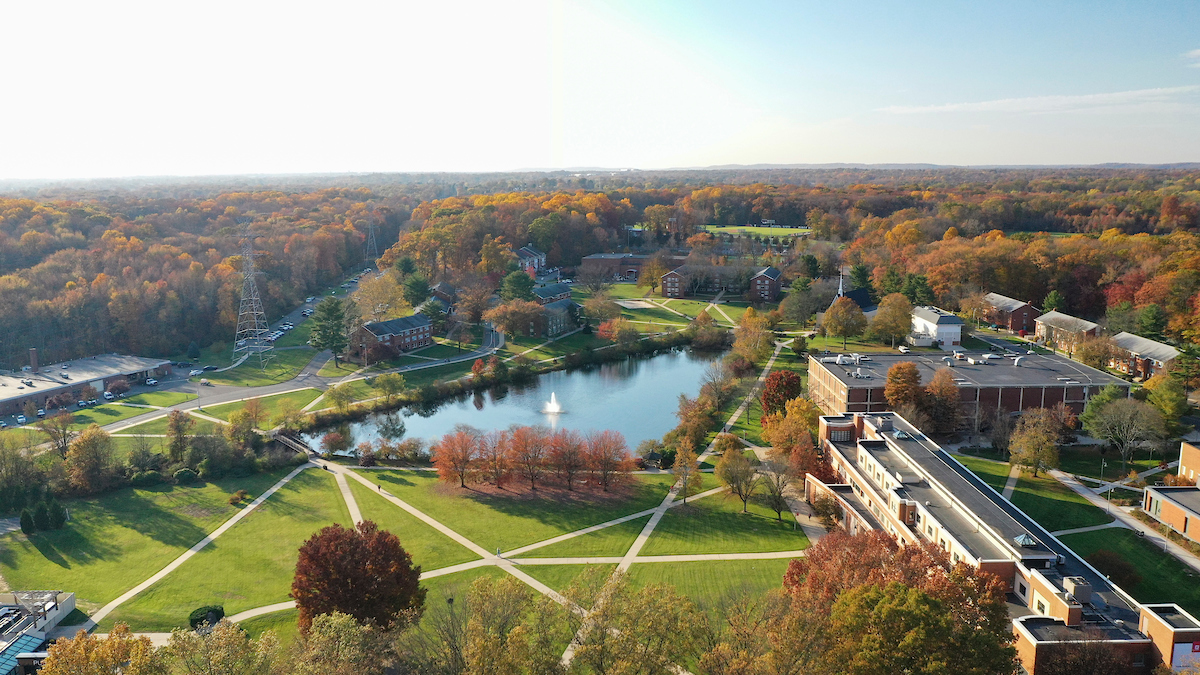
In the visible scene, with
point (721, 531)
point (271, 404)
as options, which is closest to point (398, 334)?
point (271, 404)

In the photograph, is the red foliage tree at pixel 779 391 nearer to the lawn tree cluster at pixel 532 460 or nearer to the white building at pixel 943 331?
the lawn tree cluster at pixel 532 460

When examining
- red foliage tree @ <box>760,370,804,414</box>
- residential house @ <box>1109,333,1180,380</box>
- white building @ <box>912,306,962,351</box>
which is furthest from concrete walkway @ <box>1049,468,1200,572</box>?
white building @ <box>912,306,962,351</box>

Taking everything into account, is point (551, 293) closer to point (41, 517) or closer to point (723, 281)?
point (723, 281)

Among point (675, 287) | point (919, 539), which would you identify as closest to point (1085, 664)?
point (919, 539)

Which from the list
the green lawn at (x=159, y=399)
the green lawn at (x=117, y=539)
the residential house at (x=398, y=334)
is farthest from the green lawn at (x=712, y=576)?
the residential house at (x=398, y=334)

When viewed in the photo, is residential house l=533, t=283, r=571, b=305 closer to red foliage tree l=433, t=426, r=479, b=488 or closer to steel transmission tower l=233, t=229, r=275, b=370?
steel transmission tower l=233, t=229, r=275, b=370

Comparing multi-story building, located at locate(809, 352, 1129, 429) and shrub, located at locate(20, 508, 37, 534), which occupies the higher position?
multi-story building, located at locate(809, 352, 1129, 429)
